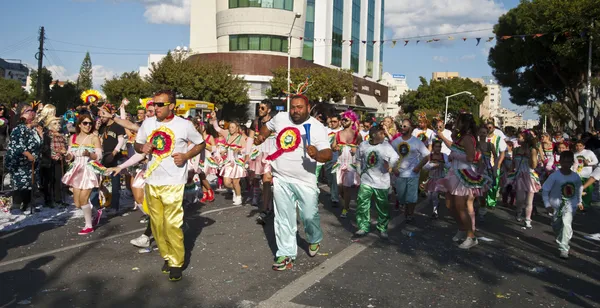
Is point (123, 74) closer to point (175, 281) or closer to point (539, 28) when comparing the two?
point (539, 28)

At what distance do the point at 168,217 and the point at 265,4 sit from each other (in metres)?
48.5

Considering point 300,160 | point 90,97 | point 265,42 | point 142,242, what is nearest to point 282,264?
point 300,160

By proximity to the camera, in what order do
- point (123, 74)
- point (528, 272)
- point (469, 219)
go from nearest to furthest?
point (528, 272) < point (469, 219) < point (123, 74)

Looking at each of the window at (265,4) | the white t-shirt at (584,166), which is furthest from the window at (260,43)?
the white t-shirt at (584,166)

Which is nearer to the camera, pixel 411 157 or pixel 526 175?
pixel 411 157

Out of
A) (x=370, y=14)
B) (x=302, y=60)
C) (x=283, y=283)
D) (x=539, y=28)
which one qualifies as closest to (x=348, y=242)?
(x=283, y=283)

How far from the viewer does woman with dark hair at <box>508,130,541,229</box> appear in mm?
9203

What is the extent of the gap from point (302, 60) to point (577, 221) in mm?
42765

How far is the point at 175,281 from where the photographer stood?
5426 millimetres

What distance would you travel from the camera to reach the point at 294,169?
606 centimetres

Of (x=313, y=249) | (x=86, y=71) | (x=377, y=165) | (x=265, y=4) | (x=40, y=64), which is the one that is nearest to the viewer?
(x=313, y=249)

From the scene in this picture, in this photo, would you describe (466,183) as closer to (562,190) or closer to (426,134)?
(562,190)

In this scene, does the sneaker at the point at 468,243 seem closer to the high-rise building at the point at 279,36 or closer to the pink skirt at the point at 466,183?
the pink skirt at the point at 466,183

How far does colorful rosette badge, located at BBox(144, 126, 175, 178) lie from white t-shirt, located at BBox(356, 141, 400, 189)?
320cm
